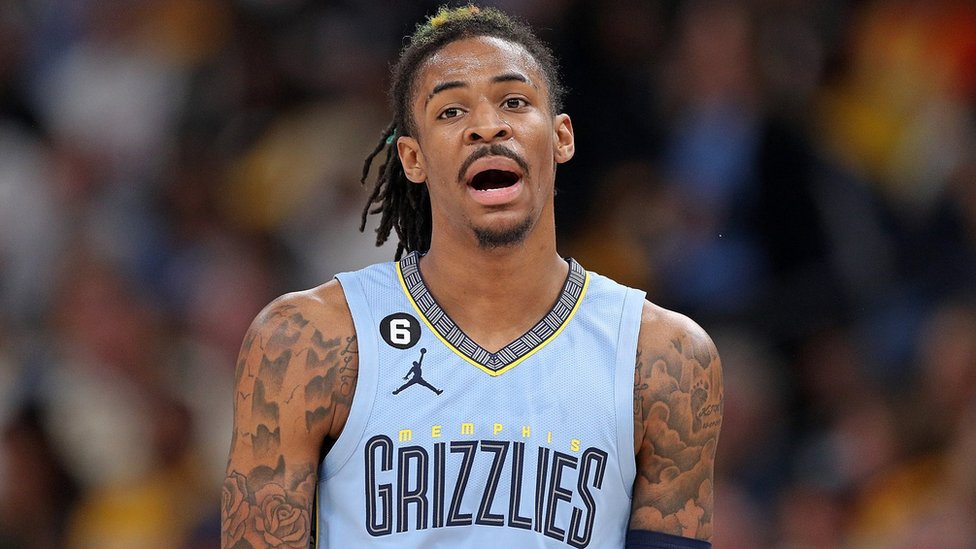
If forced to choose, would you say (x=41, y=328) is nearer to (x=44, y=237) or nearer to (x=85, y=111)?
(x=44, y=237)

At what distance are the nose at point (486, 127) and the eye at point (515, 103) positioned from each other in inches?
2.5

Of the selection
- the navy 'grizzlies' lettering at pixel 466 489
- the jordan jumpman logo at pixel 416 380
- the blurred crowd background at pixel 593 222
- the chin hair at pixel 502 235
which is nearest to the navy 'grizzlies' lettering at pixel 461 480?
the navy 'grizzlies' lettering at pixel 466 489

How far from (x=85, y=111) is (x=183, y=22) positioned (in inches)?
25.4

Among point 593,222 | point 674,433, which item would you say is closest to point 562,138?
point 674,433

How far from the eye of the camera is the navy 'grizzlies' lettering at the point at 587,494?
10.6 feet

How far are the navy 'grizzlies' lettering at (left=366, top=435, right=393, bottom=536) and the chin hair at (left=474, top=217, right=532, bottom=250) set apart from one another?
1.79ft

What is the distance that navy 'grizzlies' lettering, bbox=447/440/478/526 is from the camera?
3193 millimetres

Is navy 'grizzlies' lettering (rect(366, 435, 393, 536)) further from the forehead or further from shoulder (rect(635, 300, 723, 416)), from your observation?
the forehead

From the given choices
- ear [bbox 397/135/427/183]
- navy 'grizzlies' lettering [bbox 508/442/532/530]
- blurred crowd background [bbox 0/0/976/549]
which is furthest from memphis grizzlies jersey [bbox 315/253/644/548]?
blurred crowd background [bbox 0/0/976/549]

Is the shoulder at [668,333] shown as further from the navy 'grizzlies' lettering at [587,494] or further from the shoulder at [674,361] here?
the navy 'grizzlies' lettering at [587,494]

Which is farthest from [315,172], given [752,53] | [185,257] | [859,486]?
[859,486]

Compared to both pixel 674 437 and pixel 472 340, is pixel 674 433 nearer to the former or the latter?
pixel 674 437

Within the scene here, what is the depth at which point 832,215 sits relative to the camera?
6242 millimetres

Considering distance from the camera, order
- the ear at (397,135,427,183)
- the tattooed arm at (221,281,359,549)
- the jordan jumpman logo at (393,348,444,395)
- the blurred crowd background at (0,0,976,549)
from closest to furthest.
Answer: the tattooed arm at (221,281,359,549)
the jordan jumpman logo at (393,348,444,395)
the ear at (397,135,427,183)
the blurred crowd background at (0,0,976,549)
